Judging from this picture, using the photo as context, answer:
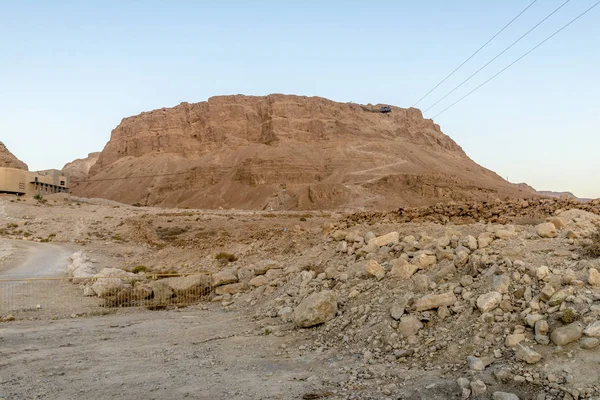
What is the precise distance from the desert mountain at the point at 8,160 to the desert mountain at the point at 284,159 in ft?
76.8

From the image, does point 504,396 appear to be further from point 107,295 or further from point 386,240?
point 107,295

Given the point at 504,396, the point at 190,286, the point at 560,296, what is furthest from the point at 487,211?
the point at 504,396

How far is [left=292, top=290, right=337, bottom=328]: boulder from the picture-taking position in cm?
973

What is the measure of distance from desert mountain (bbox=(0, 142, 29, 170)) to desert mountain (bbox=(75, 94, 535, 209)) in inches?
921

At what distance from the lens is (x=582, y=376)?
17.9ft

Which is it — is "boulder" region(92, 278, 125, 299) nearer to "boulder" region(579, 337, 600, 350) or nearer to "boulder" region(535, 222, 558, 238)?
"boulder" region(535, 222, 558, 238)

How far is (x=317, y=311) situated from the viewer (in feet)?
31.9

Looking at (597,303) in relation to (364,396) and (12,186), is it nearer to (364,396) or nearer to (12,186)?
(364,396)

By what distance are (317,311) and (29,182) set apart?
253 ft

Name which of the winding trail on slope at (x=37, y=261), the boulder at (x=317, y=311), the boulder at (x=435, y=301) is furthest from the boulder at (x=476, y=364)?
the winding trail on slope at (x=37, y=261)

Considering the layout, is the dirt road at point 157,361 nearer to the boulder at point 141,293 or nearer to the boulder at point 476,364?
the boulder at point 476,364

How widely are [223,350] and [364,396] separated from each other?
3791 mm

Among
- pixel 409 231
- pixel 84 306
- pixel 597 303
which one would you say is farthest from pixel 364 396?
pixel 84 306

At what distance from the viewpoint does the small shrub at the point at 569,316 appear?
6.20m
